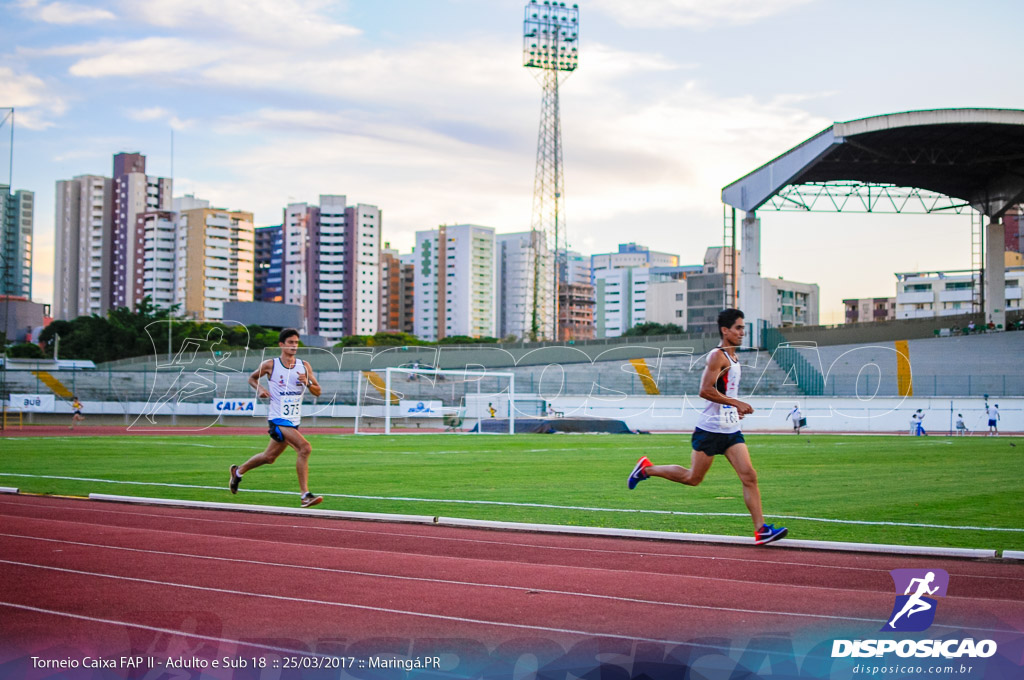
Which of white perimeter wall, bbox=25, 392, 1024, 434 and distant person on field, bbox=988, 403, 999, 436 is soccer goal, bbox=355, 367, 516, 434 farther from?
distant person on field, bbox=988, 403, 999, 436

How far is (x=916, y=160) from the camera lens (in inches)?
1946

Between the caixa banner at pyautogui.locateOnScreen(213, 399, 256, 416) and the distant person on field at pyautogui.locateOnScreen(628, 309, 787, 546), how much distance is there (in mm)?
40144

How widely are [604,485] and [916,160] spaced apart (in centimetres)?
4108

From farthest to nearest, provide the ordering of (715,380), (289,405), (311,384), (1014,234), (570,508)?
(1014,234) → (570,508) → (289,405) → (311,384) → (715,380)

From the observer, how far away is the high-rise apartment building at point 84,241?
604 feet

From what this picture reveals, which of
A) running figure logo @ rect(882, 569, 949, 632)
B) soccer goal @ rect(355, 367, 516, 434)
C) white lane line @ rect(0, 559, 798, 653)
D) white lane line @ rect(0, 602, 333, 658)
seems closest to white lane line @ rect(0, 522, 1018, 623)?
running figure logo @ rect(882, 569, 949, 632)

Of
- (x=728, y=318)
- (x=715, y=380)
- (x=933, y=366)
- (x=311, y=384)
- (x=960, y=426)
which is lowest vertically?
(x=960, y=426)

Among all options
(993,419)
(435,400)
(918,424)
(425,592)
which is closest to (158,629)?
(425,592)

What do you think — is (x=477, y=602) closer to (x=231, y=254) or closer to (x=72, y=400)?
(x=72, y=400)

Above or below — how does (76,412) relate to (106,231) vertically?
below

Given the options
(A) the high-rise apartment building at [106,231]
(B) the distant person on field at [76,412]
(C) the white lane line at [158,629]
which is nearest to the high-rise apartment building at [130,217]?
(A) the high-rise apartment building at [106,231]

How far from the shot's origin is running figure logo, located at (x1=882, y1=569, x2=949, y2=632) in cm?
568

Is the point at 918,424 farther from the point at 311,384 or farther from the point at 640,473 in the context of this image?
the point at 311,384

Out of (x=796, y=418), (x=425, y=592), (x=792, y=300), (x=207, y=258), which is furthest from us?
(x=207, y=258)
